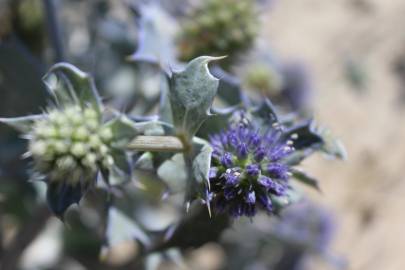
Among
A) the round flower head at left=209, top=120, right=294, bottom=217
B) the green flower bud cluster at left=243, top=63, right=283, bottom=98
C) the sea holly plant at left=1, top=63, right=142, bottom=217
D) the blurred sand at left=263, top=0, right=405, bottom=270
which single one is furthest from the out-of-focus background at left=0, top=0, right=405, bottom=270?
the round flower head at left=209, top=120, right=294, bottom=217

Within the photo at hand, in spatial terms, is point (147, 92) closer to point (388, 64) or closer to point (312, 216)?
point (312, 216)

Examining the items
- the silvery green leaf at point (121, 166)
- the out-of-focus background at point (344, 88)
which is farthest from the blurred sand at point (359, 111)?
the silvery green leaf at point (121, 166)

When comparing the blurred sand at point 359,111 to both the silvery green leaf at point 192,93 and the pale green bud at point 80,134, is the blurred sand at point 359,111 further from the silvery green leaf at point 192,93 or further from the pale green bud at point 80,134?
the pale green bud at point 80,134

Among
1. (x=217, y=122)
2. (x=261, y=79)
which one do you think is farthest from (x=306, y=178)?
(x=261, y=79)

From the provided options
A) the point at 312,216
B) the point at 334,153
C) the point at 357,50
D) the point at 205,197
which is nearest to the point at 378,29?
the point at 357,50

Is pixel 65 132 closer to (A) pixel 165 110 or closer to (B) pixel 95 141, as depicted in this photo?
(B) pixel 95 141

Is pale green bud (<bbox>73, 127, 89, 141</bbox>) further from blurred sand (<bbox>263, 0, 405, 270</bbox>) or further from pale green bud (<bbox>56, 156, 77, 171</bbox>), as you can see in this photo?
blurred sand (<bbox>263, 0, 405, 270</bbox>)
